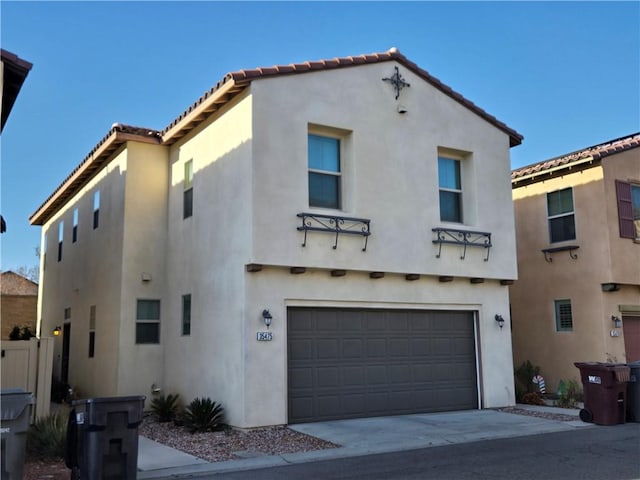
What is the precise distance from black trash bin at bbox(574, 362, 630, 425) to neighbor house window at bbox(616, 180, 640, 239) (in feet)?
18.4

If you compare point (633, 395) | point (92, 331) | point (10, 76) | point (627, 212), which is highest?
point (10, 76)

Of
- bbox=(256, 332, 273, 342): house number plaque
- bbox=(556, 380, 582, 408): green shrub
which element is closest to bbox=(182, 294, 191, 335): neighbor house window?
bbox=(256, 332, 273, 342): house number plaque

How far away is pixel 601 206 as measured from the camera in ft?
54.9

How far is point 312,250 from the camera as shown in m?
12.4

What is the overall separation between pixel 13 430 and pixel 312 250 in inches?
254

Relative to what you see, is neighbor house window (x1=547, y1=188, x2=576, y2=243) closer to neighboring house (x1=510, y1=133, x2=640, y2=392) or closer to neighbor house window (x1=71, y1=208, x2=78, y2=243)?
neighboring house (x1=510, y1=133, x2=640, y2=392)

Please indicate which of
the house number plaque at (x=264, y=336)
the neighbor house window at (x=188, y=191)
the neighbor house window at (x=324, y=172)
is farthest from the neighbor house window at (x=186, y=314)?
the neighbor house window at (x=324, y=172)

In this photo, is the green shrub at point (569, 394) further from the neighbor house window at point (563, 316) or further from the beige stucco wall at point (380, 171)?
the beige stucco wall at point (380, 171)

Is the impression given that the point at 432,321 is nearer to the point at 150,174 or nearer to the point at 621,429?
the point at 621,429

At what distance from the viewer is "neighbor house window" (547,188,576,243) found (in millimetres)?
17609

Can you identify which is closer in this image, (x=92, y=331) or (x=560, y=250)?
(x=92, y=331)

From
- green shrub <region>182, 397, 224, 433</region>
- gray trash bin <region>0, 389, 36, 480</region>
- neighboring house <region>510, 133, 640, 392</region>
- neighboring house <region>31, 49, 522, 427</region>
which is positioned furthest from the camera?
neighboring house <region>510, 133, 640, 392</region>

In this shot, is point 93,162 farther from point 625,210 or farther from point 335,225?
point 625,210

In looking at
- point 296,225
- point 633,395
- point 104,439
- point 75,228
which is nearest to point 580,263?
point 633,395
